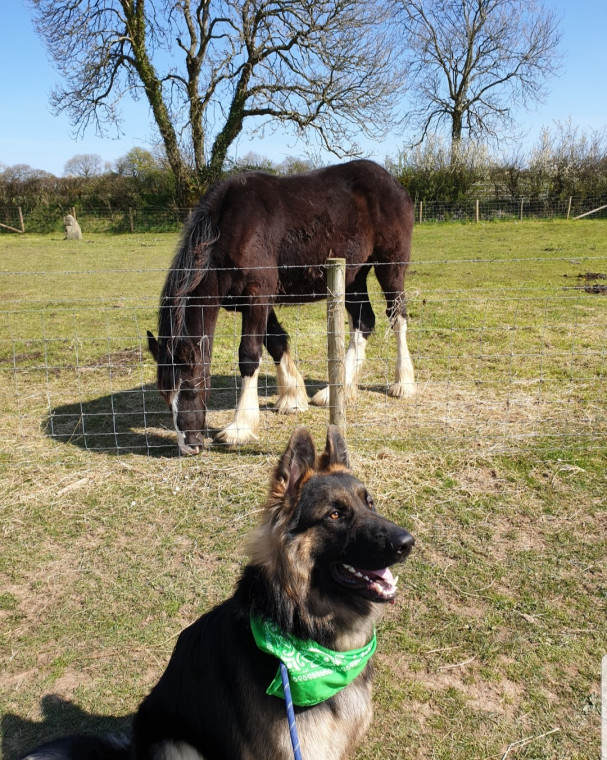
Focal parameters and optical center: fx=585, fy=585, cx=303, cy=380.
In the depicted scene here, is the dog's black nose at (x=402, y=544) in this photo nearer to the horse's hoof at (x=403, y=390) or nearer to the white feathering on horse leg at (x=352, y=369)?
the white feathering on horse leg at (x=352, y=369)

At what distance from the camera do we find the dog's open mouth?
2.34m

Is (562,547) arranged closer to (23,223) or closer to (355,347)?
(355,347)

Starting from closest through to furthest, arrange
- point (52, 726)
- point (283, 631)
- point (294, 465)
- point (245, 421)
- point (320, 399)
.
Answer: point (283, 631), point (294, 465), point (52, 726), point (245, 421), point (320, 399)

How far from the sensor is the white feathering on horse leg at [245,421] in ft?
19.3

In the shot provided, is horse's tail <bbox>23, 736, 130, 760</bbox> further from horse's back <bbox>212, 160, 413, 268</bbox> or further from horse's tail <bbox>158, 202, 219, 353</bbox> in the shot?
horse's back <bbox>212, 160, 413, 268</bbox>

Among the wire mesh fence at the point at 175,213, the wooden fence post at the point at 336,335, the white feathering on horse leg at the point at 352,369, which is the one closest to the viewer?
the wooden fence post at the point at 336,335

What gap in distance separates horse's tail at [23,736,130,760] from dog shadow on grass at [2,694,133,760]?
320 mm

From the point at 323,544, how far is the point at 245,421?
3634 millimetres

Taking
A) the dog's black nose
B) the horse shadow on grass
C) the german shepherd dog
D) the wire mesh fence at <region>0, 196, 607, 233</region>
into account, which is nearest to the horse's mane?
the horse shadow on grass

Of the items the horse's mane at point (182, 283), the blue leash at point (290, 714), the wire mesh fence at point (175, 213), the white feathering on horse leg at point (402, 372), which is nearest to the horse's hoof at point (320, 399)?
the white feathering on horse leg at point (402, 372)

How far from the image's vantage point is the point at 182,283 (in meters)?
5.68

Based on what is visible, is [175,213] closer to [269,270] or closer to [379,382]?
[379,382]

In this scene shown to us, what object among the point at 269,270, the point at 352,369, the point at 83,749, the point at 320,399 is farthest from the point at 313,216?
the point at 83,749

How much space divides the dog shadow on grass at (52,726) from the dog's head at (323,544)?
4.12 feet
